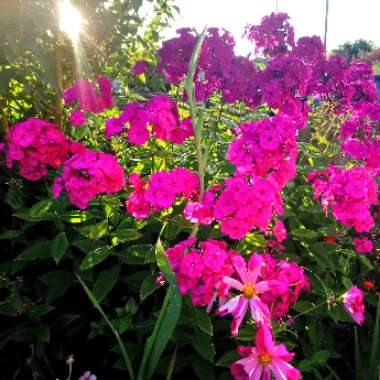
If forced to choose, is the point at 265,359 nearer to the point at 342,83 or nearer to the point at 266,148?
the point at 266,148

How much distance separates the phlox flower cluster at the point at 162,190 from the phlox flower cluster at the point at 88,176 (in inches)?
5.3

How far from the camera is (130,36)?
287 cm

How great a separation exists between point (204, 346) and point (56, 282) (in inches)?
26.9

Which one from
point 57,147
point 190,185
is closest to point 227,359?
point 190,185

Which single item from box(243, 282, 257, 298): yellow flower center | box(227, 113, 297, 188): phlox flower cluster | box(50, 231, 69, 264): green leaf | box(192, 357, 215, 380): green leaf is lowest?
box(192, 357, 215, 380): green leaf

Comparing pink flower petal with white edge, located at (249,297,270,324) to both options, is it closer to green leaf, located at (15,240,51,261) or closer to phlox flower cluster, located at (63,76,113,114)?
green leaf, located at (15,240,51,261)

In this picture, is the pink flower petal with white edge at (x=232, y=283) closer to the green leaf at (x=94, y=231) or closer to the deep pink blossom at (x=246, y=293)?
the deep pink blossom at (x=246, y=293)

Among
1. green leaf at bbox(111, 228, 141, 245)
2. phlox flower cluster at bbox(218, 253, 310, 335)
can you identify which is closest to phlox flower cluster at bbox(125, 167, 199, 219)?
green leaf at bbox(111, 228, 141, 245)

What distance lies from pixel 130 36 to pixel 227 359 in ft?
6.62

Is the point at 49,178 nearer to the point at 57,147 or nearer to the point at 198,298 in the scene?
the point at 57,147

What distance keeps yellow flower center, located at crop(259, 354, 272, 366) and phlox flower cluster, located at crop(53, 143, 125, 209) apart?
2.53 feet

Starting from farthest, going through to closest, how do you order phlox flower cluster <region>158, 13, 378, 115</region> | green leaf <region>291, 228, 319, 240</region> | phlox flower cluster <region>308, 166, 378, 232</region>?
phlox flower cluster <region>158, 13, 378, 115</region> < green leaf <region>291, 228, 319, 240</region> < phlox flower cluster <region>308, 166, 378, 232</region>

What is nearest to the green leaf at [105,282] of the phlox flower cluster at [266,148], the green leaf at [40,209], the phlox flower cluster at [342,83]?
the green leaf at [40,209]

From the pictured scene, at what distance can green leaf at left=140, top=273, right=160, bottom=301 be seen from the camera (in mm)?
1727
